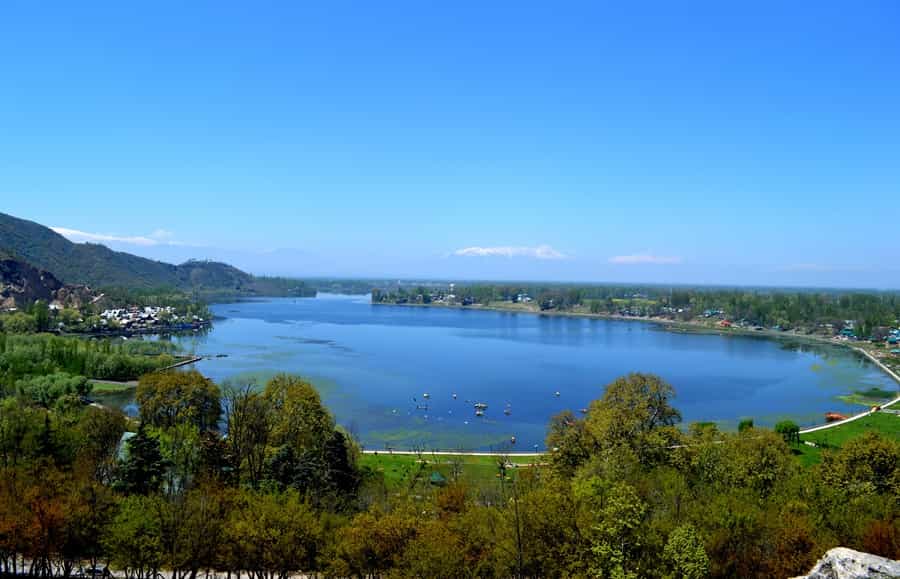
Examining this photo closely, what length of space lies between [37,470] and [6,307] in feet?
322

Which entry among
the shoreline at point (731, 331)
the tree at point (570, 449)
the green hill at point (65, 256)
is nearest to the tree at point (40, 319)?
the tree at point (570, 449)

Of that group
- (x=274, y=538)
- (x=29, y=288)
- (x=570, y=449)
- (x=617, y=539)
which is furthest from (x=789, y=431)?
(x=29, y=288)

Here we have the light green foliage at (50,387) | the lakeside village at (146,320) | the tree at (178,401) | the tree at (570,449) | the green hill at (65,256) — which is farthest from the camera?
the green hill at (65,256)

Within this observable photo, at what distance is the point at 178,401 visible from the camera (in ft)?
103

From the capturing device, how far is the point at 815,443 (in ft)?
119

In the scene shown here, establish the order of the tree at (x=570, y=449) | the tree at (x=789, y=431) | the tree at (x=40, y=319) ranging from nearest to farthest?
the tree at (x=570, y=449) < the tree at (x=789, y=431) < the tree at (x=40, y=319)

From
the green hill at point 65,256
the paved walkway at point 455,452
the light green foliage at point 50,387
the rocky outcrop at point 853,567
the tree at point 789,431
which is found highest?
the green hill at point 65,256

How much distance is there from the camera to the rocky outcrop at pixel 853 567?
11102 millimetres

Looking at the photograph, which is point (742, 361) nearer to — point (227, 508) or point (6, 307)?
point (227, 508)

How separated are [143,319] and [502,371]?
2734 inches

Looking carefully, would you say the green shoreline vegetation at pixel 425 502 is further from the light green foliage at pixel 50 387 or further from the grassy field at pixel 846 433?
the light green foliage at pixel 50 387

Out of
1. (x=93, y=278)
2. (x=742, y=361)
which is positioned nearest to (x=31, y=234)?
(x=93, y=278)

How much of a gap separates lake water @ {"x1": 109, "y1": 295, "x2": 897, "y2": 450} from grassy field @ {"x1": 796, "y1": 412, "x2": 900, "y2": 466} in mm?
3792

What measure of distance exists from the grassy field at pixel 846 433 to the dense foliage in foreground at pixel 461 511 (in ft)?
40.6
